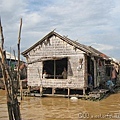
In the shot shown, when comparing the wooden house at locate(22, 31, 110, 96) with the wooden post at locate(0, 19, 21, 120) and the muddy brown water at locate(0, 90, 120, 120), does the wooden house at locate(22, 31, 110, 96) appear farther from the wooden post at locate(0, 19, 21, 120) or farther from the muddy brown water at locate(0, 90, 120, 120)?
the wooden post at locate(0, 19, 21, 120)

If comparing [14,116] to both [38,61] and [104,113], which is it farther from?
[38,61]

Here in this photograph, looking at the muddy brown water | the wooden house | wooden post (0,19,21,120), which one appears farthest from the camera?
the wooden house

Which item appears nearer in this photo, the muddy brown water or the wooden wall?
the muddy brown water

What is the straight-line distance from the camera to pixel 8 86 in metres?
6.11

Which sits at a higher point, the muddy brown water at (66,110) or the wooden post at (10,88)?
the wooden post at (10,88)

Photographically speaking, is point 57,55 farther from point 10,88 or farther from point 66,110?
point 10,88

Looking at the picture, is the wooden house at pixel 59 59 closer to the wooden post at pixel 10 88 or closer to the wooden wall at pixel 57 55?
the wooden wall at pixel 57 55

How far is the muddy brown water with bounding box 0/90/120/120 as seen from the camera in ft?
35.6

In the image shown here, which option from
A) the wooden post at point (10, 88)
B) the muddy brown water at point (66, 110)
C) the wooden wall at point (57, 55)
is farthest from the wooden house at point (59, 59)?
the wooden post at point (10, 88)

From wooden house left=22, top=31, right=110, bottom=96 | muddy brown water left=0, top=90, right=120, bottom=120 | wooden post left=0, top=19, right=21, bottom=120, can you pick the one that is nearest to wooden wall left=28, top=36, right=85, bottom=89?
wooden house left=22, top=31, right=110, bottom=96

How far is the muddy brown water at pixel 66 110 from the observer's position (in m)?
10.8

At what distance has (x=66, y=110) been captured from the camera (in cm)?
1254

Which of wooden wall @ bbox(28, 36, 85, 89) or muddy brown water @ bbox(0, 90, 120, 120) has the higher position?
wooden wall @ bbox(28, 36, 85, 89)

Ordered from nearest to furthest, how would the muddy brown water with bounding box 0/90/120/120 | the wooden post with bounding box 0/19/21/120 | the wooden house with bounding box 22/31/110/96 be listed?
the wooden post with bounding box 0/19/21/120
the muddy brown water with bounding box 0/90/120/120
the wooden house with bounding box 22/31/110/96
